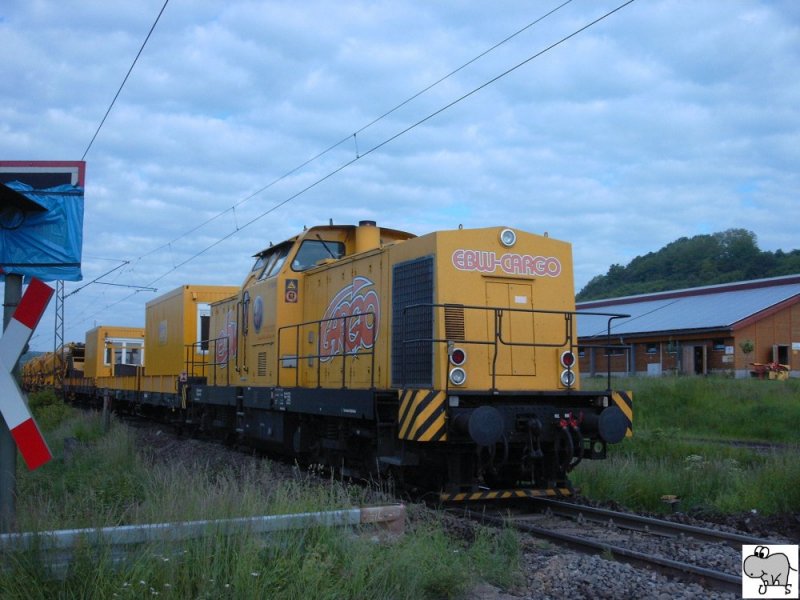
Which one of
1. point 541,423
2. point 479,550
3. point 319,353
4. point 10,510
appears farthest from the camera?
point 319,353

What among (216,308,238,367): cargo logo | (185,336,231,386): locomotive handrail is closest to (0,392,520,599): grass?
(216,308,238,367): cargo logo

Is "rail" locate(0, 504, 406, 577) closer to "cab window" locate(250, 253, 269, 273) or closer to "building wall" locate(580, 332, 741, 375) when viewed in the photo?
"cab window" locate(250, 253, 269, 273)

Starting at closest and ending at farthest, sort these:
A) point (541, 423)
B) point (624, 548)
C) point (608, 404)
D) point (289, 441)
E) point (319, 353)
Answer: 1. point (624, 548)
2. point (541, 423)
3. point (608, 404)
4. point (319, 353)
5. point (289, 441)

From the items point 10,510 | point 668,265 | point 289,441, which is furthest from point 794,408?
point 668,265

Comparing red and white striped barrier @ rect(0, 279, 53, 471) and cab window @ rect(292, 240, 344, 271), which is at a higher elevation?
cab window @ rect(292, 240, 344, 271)

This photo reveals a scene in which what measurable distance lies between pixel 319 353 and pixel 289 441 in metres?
1.71

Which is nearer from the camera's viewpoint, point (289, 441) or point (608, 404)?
point (608, 404)

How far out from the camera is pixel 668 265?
3022 inches

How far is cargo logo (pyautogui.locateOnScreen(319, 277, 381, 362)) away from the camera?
983cm

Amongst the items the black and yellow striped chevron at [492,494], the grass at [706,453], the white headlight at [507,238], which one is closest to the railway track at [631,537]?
the black and yellow striped chevron at [492,494]

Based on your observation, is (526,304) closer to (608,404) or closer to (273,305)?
(608,404)

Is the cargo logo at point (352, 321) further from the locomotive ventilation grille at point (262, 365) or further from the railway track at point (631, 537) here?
the railway track at point (631, 537)

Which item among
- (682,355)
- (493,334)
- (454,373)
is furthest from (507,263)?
(682,355)

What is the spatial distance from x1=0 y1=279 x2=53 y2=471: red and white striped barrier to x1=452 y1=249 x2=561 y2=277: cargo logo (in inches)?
196
